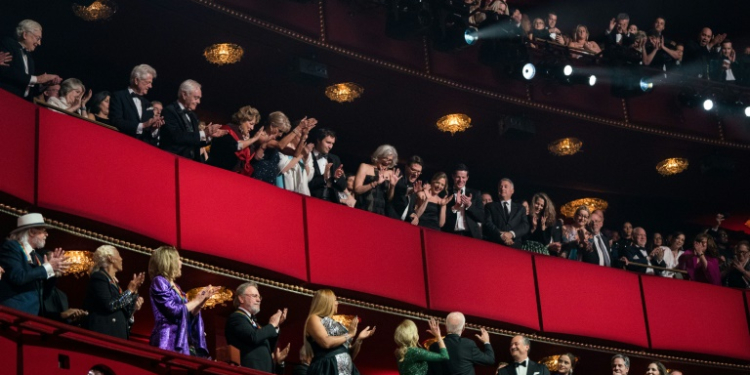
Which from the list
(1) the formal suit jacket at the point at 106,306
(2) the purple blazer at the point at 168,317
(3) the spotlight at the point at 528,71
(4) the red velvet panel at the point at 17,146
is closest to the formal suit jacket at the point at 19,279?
(1) the formal suit jacket at the point at 106,306

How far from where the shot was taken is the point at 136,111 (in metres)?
9.81

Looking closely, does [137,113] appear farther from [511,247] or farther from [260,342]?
[511,247]

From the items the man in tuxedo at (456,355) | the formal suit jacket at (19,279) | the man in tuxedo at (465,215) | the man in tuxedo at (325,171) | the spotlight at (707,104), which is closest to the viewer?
the formal suit jacket at (19,279)

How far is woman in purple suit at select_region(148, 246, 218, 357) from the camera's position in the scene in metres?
8.07

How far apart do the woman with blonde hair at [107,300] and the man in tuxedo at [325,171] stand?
3.03 metres

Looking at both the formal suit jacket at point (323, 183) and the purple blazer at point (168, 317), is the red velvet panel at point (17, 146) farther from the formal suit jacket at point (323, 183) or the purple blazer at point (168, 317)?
the formal suit jacket at point (323, 183)

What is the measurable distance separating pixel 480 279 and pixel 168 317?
420 cm

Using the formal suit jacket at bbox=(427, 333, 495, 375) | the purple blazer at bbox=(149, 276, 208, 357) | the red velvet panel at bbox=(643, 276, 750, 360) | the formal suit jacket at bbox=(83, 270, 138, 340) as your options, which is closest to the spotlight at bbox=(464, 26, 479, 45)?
the red velvet panel at bbox=(643, 276, 750, 360)

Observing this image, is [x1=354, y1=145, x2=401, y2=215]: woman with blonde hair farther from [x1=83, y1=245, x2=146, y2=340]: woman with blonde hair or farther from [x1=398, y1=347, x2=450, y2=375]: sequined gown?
[x1=83, y1=245, x2=146, y2=340]: woman with blonde hair

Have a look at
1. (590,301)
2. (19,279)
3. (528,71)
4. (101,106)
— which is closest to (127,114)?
(101,106)

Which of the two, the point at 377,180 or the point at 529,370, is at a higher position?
the point at 377,180

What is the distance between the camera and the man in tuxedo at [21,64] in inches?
368

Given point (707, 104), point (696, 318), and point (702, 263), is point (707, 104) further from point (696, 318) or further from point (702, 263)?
point (696, 318)

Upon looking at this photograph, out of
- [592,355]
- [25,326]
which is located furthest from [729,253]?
[25,326]
